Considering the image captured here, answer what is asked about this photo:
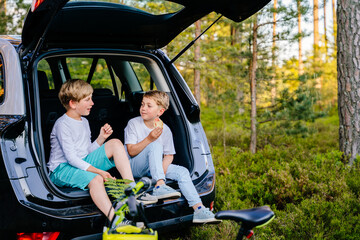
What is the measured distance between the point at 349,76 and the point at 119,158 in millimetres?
4085

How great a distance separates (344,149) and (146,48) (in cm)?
365

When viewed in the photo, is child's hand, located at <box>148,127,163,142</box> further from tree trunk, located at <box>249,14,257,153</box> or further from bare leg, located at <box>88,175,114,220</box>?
tree trunk, located at <box>249,14,257,153</box>

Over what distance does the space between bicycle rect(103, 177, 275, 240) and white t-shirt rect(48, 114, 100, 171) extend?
89 cm

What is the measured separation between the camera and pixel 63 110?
3.88m

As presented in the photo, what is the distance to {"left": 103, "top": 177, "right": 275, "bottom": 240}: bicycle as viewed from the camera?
1.90 meters

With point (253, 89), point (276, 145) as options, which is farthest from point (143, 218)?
point (276, 145)

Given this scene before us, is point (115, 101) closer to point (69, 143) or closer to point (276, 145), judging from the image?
point (69, 143)

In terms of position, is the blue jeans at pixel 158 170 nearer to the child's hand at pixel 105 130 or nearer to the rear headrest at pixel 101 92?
the child's hand at pixel 105 130

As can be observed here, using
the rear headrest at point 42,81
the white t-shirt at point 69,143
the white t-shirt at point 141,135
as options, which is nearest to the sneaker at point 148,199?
the white t-shirt at point 69,143

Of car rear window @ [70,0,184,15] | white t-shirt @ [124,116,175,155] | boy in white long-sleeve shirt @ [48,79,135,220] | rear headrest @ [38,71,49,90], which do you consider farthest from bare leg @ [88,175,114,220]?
car rear window @ [70,0,184,15]

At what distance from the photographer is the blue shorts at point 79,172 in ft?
9.31

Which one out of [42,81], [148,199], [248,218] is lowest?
[148,199]

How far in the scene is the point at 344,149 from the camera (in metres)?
5.53

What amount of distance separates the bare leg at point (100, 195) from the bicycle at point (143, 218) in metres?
0.32
